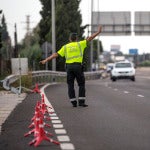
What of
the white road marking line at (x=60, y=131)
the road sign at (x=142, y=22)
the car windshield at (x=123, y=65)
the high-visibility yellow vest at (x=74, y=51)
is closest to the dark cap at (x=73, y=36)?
the high-visibility yellow vest at (x=74, y=51)

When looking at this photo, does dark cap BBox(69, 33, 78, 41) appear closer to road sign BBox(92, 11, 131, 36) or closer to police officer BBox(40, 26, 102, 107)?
police officer BBox(40, 26, 102, 107)

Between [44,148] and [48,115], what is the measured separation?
599 cm

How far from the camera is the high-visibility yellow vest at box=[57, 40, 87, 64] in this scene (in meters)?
17.9

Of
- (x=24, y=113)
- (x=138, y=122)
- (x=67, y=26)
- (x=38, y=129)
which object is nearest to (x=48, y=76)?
(x=67, y=26)

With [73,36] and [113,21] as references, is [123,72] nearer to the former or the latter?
[113,21]

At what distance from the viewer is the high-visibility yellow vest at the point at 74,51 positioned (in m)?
17.9

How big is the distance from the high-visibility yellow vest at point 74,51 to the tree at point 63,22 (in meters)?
47.1

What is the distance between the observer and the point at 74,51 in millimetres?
17969

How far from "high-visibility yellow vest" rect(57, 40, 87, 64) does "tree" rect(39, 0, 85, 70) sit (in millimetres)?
47076

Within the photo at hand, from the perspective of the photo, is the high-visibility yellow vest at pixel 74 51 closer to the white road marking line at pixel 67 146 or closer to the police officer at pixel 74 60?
the police officer at pixel 74 60

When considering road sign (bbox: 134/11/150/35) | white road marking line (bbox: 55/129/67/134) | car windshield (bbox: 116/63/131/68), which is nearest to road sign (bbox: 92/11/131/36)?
road sign (bbox: 134/11/150/35)

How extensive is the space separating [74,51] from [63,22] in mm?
50047

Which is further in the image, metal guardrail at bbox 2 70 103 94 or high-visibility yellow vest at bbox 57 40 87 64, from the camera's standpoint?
metal guardrail at bbox 2 70 103 94

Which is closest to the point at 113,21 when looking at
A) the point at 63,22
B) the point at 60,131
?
the point at 63,22
